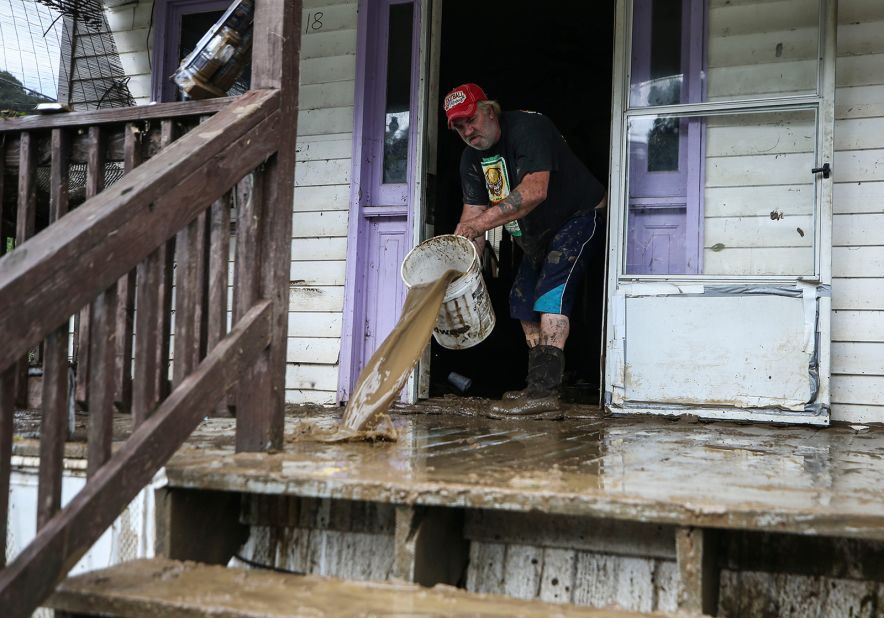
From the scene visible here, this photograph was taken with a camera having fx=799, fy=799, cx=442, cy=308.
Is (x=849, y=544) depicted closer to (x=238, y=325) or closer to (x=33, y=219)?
(x=238, y=325)

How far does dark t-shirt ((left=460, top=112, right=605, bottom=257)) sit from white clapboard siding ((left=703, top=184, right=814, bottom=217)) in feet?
2.10

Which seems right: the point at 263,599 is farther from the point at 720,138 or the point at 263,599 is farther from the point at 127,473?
the point at 720,138

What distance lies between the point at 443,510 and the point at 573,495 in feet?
1.31

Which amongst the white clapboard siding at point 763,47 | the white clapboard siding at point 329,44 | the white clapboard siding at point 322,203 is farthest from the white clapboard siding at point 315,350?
the white clapboard siding at point 763,47

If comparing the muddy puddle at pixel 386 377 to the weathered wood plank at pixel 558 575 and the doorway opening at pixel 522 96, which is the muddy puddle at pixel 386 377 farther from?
the doorway opening at pixel 522 96

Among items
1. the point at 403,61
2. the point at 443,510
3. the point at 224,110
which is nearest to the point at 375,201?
the point at 403,61

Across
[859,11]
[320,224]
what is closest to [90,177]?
[320,224]

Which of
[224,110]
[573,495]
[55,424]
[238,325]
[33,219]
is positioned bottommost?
[573,495]

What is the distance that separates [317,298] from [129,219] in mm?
3119

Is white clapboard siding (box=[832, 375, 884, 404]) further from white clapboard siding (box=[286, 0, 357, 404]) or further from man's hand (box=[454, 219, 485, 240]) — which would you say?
white clapboard siding (box=[286, 0, 357, 404])

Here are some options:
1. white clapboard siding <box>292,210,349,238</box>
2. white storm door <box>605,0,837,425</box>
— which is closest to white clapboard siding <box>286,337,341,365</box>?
white clapboard siding <box>292,210,349,238</box>

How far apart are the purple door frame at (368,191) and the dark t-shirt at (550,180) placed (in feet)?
1.68

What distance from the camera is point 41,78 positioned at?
20.0 feet

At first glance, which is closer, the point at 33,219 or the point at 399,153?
the point at 33,219
